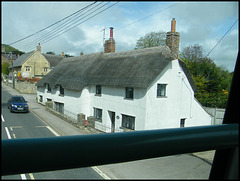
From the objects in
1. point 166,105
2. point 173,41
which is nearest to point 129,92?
point 166,105

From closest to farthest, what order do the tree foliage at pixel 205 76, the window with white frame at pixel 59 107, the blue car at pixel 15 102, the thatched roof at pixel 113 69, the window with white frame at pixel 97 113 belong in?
1. the blue car at pixel 15 102
2. the tree foliage at pixel 205 76
3. the thatched roof at pixel 113 69
4. the window with white frame at pixel 59 107
5. the window with white frame at pixel 97 113

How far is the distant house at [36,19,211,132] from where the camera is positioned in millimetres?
10000

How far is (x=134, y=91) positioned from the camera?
10.6 m

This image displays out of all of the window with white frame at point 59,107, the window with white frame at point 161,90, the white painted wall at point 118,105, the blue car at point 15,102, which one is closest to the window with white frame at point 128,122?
the white painted wall at point 118,105

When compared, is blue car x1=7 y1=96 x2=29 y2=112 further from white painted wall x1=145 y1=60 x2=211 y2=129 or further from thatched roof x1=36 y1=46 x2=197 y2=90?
white painted wall x1=145 y1=60 x2=211 y2=129

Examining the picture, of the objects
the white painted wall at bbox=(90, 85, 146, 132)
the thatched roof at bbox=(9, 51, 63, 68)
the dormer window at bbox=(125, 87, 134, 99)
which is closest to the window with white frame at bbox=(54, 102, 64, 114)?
the white painted wall at bbox=(90, 85, 146, 132)

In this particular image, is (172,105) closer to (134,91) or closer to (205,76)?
(134,91)

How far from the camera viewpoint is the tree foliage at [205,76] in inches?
278

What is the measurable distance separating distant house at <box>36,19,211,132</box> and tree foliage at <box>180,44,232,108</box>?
0.48 m

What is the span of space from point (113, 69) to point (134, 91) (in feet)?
9.04

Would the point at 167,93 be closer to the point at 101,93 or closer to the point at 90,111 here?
the point at 101,93

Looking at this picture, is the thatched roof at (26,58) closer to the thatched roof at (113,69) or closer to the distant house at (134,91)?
the distant house at (134,91)

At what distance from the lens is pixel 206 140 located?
2.02ft

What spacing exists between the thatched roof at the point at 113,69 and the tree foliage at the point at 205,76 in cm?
158
